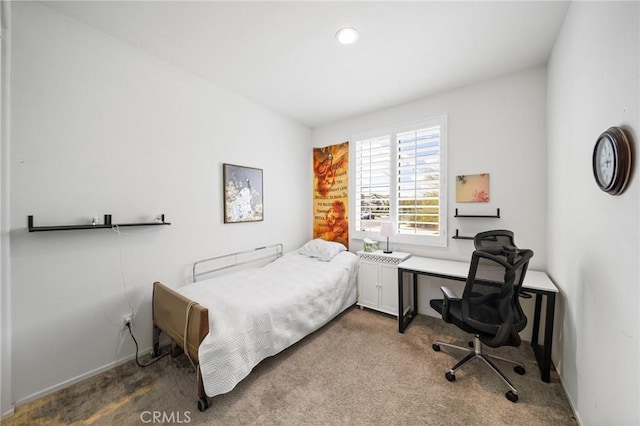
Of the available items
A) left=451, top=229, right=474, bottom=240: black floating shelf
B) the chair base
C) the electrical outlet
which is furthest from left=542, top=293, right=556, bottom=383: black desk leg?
the electrical outlet

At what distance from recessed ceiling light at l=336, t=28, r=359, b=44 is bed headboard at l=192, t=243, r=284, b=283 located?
260 centimetres

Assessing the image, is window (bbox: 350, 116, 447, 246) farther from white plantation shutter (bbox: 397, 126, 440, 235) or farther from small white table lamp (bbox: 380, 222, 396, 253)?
small white table lamp (bbox: 380, 222, 396, 253)

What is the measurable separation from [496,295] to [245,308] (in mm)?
1955

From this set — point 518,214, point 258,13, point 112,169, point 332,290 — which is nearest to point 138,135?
point 112,169

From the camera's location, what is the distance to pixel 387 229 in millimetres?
3186

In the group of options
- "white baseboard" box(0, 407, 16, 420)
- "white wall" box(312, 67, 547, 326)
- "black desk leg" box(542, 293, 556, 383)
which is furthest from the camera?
"white wall" box(312, 67, 547, 326)

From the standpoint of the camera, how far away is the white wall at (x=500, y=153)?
8.00ft

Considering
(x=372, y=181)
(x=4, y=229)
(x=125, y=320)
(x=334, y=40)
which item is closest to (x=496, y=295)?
(x=372, y=181)

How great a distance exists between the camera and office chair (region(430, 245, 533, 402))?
163 cm

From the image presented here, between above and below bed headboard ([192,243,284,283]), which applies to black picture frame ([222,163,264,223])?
above

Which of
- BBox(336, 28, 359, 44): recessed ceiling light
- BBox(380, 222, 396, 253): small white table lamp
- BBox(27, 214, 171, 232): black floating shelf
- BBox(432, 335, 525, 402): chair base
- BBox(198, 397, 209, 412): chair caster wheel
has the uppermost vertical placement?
BBox(336, 28, 359, 44): recessed ceiling light

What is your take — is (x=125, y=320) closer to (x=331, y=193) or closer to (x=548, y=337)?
(x=331, y=193)

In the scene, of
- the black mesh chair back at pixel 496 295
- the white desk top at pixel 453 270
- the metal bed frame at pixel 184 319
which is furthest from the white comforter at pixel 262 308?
the black mesh chair back at pixel 496 295

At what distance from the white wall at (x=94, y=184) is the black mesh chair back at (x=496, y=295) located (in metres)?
2.65
